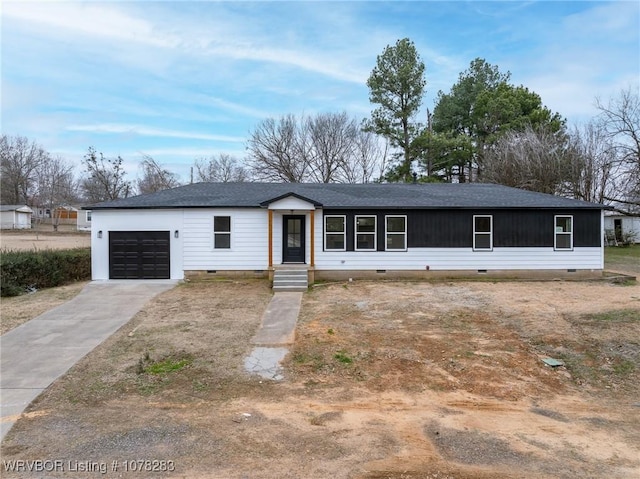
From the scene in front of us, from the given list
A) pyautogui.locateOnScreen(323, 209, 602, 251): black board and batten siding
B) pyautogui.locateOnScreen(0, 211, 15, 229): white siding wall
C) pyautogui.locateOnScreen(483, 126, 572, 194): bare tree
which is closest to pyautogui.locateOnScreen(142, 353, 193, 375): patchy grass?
pyautogui.locateOnScreen(323, 209, 602, 251): black board and batten siding

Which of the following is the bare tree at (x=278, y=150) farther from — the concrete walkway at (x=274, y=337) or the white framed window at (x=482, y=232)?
the concrete walkway at (x=274, y=337)

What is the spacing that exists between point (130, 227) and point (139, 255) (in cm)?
109

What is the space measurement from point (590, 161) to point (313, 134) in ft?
69.7

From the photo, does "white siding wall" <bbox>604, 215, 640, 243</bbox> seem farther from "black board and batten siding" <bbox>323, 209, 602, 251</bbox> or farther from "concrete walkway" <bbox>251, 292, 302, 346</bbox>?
"concrete walkway" <bbox>251, 292, 302, 346</bbox>

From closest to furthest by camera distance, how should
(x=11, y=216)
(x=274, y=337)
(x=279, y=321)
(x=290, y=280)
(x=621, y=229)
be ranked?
1. (x=274, y=337)
2. (x=279, y=321)
3. (x=290, y=280)
4. (x=621, y=229)
5. (x=11, y=216)

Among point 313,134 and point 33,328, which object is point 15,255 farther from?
point 313,134

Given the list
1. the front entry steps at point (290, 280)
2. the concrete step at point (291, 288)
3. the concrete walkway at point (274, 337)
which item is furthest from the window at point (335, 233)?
the concrete walkway at point (274, 337)

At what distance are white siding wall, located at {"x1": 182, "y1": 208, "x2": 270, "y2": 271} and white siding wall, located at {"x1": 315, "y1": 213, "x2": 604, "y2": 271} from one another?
3250 mm

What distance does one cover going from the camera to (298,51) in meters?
19.8

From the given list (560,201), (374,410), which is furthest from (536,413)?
(560,201)

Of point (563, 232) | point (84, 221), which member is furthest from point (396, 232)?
point (84, 221)

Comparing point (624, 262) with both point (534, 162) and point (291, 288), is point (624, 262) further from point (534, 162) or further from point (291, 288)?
point (291, 288)

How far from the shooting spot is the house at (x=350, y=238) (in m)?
15.1

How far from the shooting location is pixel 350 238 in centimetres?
1538
